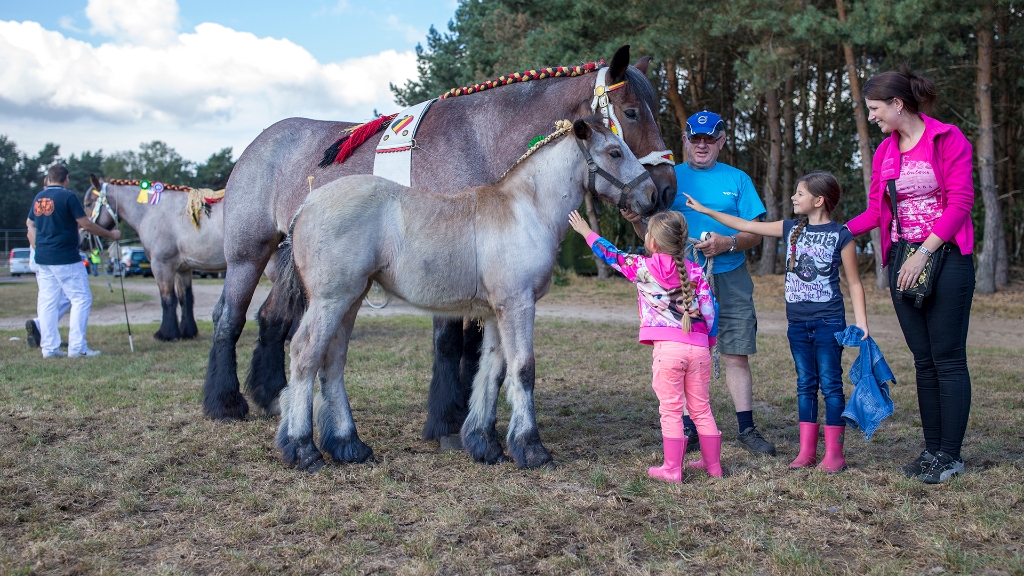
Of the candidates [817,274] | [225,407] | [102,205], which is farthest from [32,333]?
[817,274]

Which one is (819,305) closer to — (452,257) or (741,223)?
(741,223)

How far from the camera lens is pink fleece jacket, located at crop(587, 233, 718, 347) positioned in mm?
4273

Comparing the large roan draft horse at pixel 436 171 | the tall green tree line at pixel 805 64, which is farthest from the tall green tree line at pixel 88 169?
the large roan draft horse at pixel 436 171

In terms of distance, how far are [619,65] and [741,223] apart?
1.30m

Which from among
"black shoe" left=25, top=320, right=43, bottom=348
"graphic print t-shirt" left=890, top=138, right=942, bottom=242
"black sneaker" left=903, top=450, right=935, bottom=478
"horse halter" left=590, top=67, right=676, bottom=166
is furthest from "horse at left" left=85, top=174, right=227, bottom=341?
"black sneaker" left=903, top=450, right=935, bottom=478

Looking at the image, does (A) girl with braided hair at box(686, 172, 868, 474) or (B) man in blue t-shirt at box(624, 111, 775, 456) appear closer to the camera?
(A) girl with braided hair at box(686, 172, 868, 474)

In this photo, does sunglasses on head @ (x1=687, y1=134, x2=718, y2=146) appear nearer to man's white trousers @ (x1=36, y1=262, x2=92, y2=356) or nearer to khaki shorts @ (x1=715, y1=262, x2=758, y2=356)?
khaki shorts @ (x1=715, y1=262, x2=758, y2=356)

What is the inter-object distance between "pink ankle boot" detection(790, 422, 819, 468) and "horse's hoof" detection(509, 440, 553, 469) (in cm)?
151

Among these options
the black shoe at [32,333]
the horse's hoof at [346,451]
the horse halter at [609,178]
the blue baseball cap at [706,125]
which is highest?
the blue baseball cap at [706,125]

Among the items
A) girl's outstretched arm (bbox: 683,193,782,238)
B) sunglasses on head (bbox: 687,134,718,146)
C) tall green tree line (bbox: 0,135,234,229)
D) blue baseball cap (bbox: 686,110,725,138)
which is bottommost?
girl's outstretched arm (bbox: 683,193,782,238)

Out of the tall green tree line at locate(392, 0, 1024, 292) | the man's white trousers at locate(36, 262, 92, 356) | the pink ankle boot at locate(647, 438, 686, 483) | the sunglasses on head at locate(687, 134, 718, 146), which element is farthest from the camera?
the tall green tree line at locate(392, 0, 1024, 292)

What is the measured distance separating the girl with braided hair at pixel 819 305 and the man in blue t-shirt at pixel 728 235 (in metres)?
0.44

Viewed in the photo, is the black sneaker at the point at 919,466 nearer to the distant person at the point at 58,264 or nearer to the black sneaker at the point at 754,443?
the black sneaker at the point at 754,443

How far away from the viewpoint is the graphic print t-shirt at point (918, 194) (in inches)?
164
